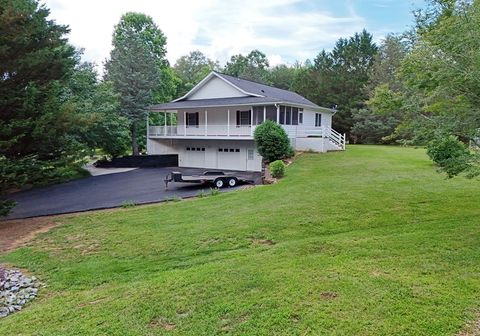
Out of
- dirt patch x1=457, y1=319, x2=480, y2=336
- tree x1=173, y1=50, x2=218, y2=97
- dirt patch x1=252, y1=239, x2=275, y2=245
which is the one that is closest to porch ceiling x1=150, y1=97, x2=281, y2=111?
dirt patch x1=252, y1=239, x2=275, y2=245

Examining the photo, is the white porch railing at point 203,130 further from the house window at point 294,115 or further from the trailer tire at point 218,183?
the trailer tire at point 218,183

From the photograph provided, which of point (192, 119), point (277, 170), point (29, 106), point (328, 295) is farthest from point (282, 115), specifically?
point (328, 295)

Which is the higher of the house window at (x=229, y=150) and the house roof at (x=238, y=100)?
the house roof at (x=238, y=100)

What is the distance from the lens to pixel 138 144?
3241cm

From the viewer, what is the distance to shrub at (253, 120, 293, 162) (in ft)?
64.1

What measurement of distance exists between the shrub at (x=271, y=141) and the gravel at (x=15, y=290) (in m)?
14.2

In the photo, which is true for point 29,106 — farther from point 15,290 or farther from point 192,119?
point 192,119

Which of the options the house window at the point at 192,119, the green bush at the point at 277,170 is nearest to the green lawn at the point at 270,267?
the green bush at the point at 277,170

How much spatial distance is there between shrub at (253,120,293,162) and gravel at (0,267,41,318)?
14179 millimetres

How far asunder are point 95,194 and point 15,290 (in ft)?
33.4

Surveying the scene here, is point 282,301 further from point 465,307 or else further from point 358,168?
point 358,168

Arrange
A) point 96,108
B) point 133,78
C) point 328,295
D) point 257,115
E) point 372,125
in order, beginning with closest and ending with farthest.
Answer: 1. point 328,295
2. point 96,108
3. point 257,115
4. point 133,78
5. point 372,125

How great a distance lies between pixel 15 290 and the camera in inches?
241

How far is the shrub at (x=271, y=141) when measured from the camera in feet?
64.1
